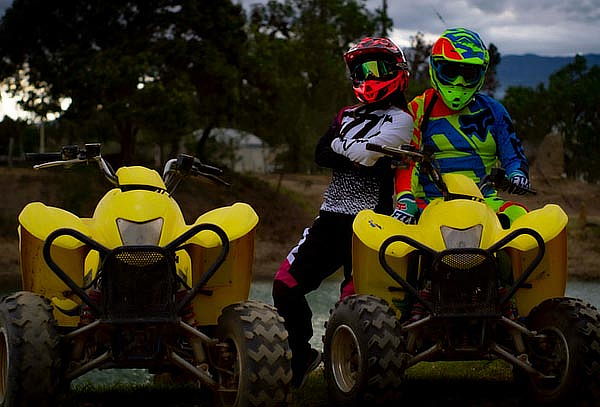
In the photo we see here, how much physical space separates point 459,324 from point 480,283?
10.6 inches

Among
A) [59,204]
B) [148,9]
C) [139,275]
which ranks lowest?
[59,204]

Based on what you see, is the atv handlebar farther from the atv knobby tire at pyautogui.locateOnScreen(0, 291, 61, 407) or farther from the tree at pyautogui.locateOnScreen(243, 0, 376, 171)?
the tree at pyautogui.locateOnScreen(243, 0, 376, 171)

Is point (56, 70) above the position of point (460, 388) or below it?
above

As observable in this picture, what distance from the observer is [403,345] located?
18.9 ft

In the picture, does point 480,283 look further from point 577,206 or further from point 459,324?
point 577,206

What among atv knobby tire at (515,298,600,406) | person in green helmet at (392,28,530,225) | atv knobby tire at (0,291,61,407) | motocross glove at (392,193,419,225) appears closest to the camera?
atv knobby tire at (0,291,61,407)

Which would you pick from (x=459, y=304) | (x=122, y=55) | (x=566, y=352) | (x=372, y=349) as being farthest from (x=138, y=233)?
(x=122, y=55)

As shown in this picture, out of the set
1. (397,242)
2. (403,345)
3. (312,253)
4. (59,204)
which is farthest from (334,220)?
(59,204)

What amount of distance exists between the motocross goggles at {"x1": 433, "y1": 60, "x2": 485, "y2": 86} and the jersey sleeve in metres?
0.29

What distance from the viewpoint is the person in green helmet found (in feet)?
21.6

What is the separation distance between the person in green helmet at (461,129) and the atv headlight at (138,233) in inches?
67.0

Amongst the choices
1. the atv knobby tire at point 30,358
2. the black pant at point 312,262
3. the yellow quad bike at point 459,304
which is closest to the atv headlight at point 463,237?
the yellow quad bike at point 459,304

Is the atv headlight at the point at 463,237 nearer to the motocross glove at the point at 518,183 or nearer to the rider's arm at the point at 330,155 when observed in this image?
the motocross glove at the point at 518,183

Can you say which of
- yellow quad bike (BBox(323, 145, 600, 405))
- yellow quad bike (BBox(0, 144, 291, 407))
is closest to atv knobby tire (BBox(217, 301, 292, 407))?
yellow quad bike (BBox(0, 144, 291, 407))
